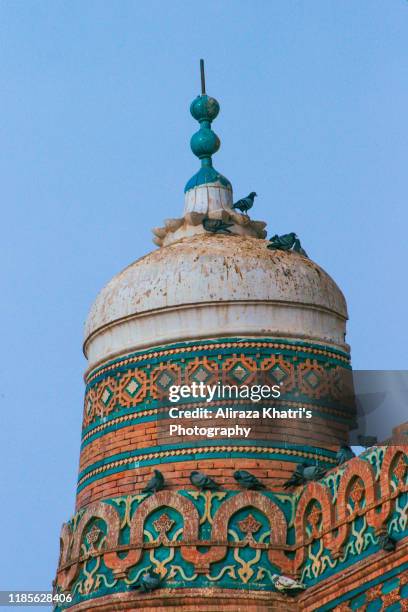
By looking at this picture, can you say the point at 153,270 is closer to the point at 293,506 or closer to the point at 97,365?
the point at 97,365

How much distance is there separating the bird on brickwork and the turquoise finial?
11.6ft

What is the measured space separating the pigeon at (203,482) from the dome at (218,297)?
4.58 ft

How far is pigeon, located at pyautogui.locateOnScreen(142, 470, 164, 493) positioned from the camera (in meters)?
15.1

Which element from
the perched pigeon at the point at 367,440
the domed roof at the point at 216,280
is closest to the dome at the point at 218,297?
the domed roof at the point at 216,280

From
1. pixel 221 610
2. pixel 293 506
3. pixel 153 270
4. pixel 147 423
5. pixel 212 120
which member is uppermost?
pixel 212 120

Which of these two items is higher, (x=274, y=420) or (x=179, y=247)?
(x=179, y=247)

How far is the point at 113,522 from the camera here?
15180 millimetres

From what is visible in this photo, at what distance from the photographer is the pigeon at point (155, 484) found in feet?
49.4

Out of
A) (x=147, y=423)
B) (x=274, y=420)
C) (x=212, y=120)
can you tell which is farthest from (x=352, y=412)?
(x=212, y=120)

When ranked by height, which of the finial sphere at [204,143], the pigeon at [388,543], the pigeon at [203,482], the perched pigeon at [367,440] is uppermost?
the finial sphere at [204,143]

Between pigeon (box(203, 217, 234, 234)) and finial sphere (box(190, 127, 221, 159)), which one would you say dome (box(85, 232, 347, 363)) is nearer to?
pigeon (box(203, 217, 234, 234))

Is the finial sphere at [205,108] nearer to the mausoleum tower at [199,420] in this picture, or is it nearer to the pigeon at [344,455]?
the mausoleum tower at [199,420]

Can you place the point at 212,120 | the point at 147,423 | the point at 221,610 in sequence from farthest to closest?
1. the point at 212,120
2. the point at 147,423
3. the point at 221,610

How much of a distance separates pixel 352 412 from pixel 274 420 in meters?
0.93
